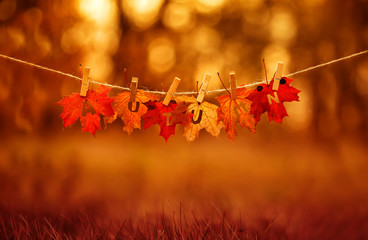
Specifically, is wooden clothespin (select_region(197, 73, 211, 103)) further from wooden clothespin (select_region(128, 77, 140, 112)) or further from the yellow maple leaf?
wooden clothespin (select_region(128, 77, 140, 112))

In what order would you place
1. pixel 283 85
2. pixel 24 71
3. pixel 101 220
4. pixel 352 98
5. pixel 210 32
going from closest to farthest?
pixel 283 85, pixel 101 220, pixel 24 71, pixel 352 98, pixel 210 32

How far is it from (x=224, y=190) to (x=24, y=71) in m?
2.65

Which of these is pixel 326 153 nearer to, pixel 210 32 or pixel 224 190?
pixel 224 190

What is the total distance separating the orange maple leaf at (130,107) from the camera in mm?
1502

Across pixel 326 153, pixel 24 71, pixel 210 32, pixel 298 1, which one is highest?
pixel 298 1

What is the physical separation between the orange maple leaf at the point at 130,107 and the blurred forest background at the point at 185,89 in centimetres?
219

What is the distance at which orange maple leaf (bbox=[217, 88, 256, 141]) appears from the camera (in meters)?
1.45

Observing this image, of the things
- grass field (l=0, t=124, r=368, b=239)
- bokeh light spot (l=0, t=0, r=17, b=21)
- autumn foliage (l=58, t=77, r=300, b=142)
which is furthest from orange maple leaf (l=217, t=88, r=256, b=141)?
bokeh light spot (l=0, t=0, r=17, b=21)

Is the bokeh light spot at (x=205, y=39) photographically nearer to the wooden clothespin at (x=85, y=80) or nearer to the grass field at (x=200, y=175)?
the grass field at (x=200, y=175)

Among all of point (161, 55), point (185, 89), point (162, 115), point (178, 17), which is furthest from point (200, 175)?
point (162, 115)

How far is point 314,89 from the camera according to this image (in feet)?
14.0

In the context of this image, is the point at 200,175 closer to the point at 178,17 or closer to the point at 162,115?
the point at 178,17

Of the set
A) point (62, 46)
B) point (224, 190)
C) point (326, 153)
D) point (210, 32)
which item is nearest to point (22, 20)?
point (62, 46)

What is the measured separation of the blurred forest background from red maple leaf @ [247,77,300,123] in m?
2.24
